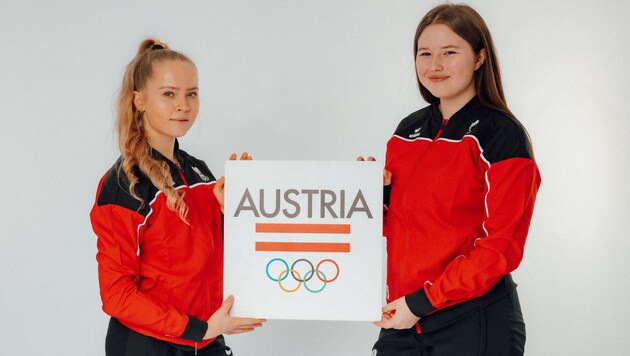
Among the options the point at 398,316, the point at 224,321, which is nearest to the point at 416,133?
the point at 398,316

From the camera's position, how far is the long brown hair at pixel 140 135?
2.12 m

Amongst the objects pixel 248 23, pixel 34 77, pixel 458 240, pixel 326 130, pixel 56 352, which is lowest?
pixel 56 352

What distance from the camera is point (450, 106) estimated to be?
7.17 feet

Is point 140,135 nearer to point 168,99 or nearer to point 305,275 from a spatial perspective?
point 168,99

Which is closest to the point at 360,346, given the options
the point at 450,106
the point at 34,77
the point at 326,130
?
the point at 326,130

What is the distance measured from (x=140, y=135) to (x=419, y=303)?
920 millimetres

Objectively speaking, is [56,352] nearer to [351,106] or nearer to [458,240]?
[351,106]

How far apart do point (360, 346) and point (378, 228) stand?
139 cm

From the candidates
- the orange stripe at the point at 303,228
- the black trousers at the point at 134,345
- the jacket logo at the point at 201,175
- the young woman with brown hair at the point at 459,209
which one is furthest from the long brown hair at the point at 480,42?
A: the black trousers at the point at 134,345

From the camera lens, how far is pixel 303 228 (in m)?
2.10

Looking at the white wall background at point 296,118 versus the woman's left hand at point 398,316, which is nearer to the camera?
the woman's left hand at point 398,316

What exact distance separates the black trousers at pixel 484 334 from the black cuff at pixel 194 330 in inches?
23.7

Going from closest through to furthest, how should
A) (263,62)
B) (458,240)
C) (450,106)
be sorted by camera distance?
(458,240)
(450,106)
(263,62)

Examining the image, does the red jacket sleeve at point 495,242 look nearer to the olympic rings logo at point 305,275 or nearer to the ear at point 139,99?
the olympic rings logo at point 305,275
